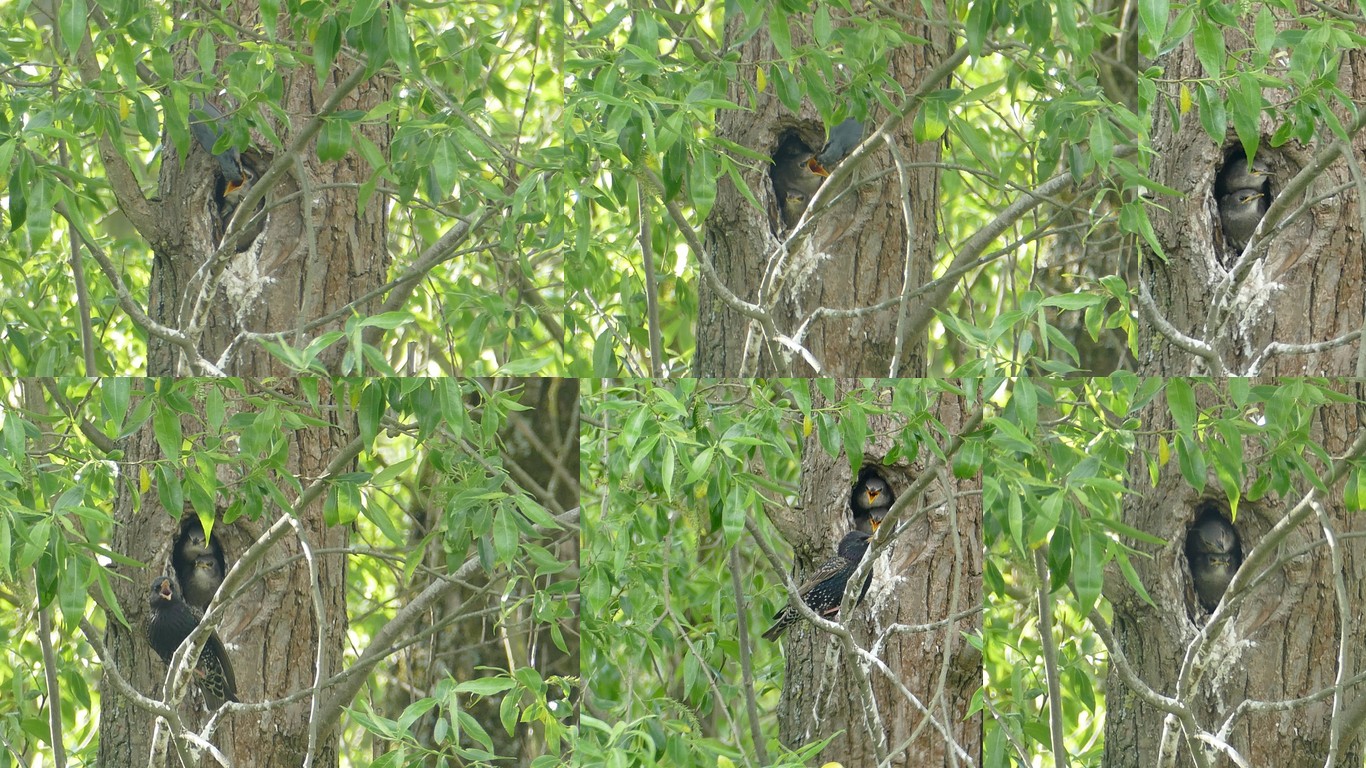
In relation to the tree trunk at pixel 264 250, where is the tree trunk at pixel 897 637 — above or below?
below

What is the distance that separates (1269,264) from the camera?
2.10 m

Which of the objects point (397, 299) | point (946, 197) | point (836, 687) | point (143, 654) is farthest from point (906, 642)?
point (143, 654)

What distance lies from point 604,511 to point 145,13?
3.31 ft

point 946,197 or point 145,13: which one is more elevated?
point 145,13

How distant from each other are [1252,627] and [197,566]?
1692 mm

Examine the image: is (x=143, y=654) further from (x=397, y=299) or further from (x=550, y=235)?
(x=550, y=235)

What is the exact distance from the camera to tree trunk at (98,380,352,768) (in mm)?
2189

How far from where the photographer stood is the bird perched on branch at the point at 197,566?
7.21ft

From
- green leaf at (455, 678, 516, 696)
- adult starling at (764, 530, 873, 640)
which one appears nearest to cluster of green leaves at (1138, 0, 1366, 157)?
adult starling at (764, 530, 873, 640)

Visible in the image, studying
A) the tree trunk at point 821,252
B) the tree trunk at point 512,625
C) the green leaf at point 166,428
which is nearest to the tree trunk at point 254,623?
the tree trunk at point 512,625

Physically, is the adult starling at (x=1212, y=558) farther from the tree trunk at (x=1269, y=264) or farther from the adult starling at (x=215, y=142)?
the adult starling at (x=215, y=142)

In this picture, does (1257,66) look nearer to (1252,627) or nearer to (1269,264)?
(1269,264)

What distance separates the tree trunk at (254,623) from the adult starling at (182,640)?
0.05 ft

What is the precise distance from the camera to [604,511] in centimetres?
214
